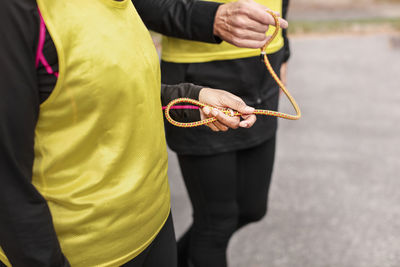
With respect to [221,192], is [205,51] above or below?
above

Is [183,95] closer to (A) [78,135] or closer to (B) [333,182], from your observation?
(A) [78,135]

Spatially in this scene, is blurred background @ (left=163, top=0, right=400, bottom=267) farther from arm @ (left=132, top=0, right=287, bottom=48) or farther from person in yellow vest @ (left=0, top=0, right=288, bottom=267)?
person in yellow vest @ (left=0, top=0, right=288, bottom=267)

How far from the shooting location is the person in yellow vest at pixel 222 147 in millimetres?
1532

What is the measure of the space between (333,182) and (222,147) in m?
1.69

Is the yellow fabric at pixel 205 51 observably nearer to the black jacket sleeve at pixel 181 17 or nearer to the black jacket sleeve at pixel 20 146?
the black jacket sleeve at pixel 181 17

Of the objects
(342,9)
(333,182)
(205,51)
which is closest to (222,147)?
(205,51)

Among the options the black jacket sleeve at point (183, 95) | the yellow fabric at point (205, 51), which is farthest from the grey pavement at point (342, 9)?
the black jacket sleeve at point (183, 95)

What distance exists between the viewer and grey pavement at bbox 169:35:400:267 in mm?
2389

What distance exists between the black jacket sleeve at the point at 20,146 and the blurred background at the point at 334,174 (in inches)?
61.1

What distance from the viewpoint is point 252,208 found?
1862 millimetres

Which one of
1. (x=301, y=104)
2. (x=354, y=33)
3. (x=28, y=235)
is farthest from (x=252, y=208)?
(x=354, y=33)

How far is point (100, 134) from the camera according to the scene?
942 millimetres

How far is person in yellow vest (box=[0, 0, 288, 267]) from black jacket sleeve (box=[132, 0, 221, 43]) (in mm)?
386

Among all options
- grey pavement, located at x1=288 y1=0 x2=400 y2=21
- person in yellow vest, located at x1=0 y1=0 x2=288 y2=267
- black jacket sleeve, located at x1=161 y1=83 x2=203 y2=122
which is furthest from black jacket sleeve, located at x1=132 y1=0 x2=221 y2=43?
grey pavement, located at x1=288 y1=0 x2=400 y2=21
